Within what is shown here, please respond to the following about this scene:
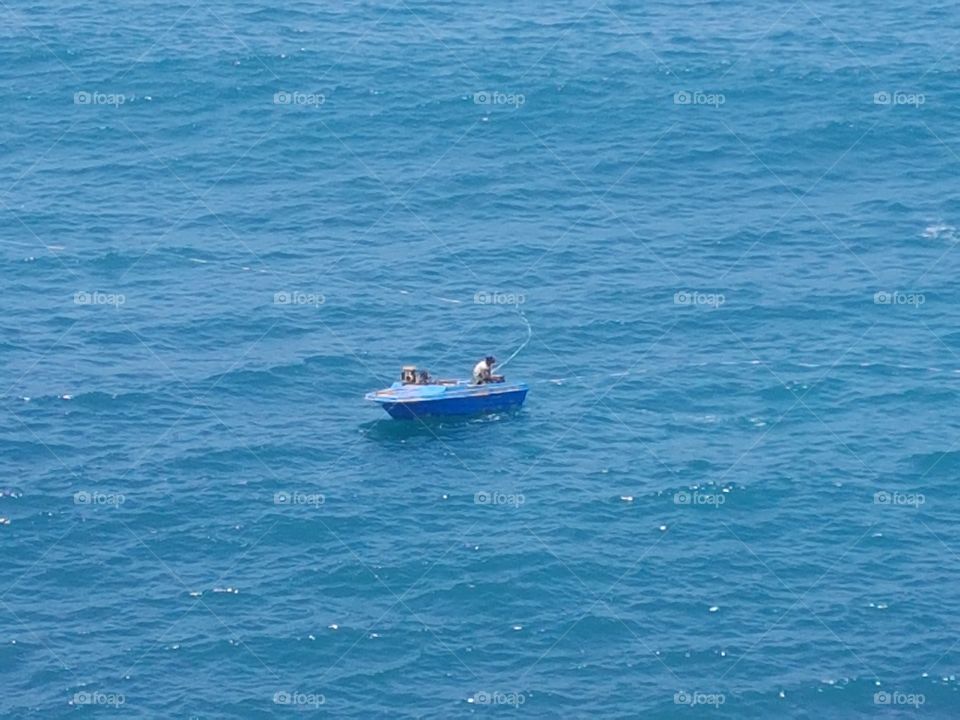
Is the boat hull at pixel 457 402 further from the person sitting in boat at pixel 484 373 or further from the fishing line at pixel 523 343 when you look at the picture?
the fishing line at pixel 523 343

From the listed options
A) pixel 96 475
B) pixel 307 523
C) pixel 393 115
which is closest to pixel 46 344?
pixel 96 475

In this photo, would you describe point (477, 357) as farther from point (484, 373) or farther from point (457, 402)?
point (457, 402)

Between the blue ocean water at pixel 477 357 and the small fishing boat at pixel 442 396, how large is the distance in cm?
145

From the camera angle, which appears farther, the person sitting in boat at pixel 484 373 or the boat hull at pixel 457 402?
the person sitting in boat at pixel 484 373

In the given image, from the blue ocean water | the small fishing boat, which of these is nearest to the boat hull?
the small fishing boat

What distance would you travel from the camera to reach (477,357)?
517 ft

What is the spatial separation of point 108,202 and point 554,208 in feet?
111

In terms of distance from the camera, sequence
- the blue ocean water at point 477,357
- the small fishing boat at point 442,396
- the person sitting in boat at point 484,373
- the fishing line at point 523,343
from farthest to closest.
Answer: the fishing line at point 523,343, the person sitting in boat at point 484,373, the small fishing boat at point 442,396, the blue ocean water at point 477,357

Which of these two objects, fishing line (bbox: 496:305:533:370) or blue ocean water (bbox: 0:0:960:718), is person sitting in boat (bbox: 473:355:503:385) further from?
fishing line (bbox: 496:305:533:370)

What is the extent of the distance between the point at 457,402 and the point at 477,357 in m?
7.15

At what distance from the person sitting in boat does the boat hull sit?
866mm

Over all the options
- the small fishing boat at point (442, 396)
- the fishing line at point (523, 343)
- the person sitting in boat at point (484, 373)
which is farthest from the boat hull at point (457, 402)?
the fishing line at point (523, 343)

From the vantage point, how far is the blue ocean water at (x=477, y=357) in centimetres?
13112

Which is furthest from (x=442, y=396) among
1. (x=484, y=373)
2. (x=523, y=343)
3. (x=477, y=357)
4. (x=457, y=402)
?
(x=523, y=343)
